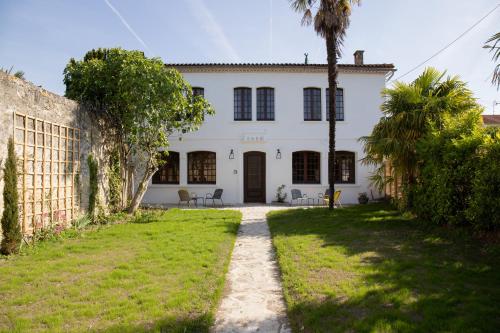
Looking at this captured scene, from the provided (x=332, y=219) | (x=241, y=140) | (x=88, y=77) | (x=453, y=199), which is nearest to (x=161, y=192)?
(x=241, y=140)

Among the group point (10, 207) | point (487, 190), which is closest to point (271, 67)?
point (487, 190)

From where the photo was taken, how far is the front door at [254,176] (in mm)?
16547

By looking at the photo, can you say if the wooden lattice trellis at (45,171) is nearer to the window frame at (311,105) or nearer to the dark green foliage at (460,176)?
the dark green foliage at (460,176)

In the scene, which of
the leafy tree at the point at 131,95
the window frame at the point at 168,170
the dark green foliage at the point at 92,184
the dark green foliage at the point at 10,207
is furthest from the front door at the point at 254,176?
the dark green foliage at the point at 10,207

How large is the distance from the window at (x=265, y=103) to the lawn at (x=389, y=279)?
8.79 m

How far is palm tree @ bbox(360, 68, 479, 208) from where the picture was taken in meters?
9.72

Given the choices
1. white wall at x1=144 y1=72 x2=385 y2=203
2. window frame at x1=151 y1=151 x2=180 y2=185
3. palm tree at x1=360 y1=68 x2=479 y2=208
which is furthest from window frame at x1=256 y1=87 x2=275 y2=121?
palm tree at x1=360 y1=68 x2=479 y2=208

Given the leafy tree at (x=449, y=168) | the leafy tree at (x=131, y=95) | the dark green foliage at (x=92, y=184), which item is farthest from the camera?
the leafy tree at (x=131, y=95)

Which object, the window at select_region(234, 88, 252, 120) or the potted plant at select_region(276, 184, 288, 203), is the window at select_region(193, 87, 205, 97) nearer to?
the window at select_region(234, 88, 252, 120)

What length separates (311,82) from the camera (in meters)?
16.6

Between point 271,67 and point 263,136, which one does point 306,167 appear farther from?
point 271,67

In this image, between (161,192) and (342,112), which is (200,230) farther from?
(342,112)

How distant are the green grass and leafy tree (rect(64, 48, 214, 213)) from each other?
14.2ft

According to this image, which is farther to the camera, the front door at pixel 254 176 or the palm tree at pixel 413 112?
the front door at pixel 254 176
